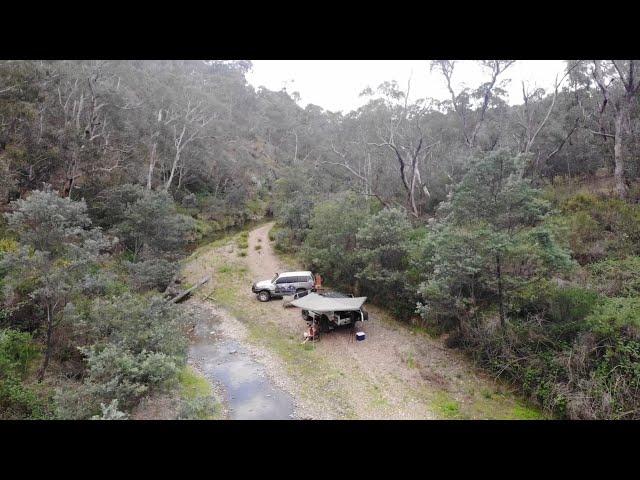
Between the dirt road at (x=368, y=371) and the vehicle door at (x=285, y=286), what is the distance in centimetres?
64

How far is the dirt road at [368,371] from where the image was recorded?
10.7 meters

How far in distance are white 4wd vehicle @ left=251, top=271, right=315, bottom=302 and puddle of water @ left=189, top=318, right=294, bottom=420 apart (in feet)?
10.9

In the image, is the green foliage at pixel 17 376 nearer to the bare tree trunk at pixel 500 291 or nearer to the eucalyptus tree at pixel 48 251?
the eucalyptus tree at pixel 48 251

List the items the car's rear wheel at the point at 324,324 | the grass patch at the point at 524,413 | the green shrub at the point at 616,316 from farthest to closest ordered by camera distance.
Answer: the car's rear wheel at the point at 324,324, the grass patch at the point at 524,413, the green shrub at the point at 616,316

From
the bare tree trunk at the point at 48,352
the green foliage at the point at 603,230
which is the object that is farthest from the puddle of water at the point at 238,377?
the green foliage at the point at 603,230

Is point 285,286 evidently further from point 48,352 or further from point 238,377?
point 48,352

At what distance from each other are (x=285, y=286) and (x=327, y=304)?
188 inches

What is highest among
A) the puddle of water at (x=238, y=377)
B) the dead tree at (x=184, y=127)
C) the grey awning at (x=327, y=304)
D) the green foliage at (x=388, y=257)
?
the dead tree at (x=184, y=127)

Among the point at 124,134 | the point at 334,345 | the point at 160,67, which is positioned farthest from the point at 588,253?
the point at 160,67

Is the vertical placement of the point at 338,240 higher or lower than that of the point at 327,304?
higher

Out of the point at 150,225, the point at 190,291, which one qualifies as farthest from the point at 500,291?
the point at 150,225

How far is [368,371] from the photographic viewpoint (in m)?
12.6

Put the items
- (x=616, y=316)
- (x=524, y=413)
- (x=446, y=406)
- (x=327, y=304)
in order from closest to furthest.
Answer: (x=616, y=316)
(x=524, y=413)
(x=446, y=406)
(x=327, y=304)
